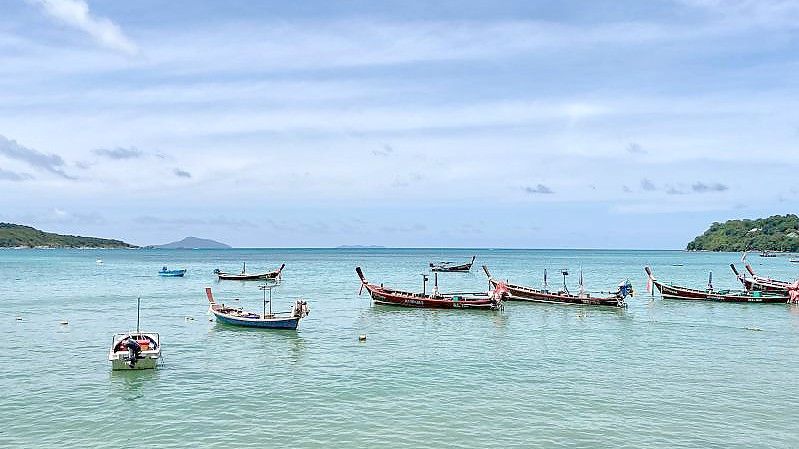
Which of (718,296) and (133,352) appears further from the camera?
(718,296)

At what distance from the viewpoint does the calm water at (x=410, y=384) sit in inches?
861

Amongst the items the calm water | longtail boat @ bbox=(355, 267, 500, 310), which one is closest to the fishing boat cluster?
longtail boat @ bbox=(355, 267, 500, 310)

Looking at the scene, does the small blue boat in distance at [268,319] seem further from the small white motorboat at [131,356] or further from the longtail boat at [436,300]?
the longtail boat at [436,300]

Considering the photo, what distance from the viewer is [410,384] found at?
2812 cm

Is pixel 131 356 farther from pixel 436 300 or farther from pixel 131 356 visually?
pixel 436 300

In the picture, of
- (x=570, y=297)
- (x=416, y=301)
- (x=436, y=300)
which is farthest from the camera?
(x=570, y=297)

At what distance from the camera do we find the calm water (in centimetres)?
2186

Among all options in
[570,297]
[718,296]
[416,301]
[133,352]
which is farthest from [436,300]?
[133,352]

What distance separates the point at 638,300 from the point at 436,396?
4887 centimetres

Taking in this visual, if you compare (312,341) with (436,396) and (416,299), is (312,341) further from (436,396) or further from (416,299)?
(416,299)

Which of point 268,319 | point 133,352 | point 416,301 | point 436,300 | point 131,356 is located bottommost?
point 131,356

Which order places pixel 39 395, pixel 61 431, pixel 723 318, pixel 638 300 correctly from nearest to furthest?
pixel 61 431 < pixel 39 395 < pixel 723 318 < pixel 638 300

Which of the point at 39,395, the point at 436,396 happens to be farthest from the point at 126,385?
the point at 436,396

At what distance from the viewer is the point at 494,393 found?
26734 mm
